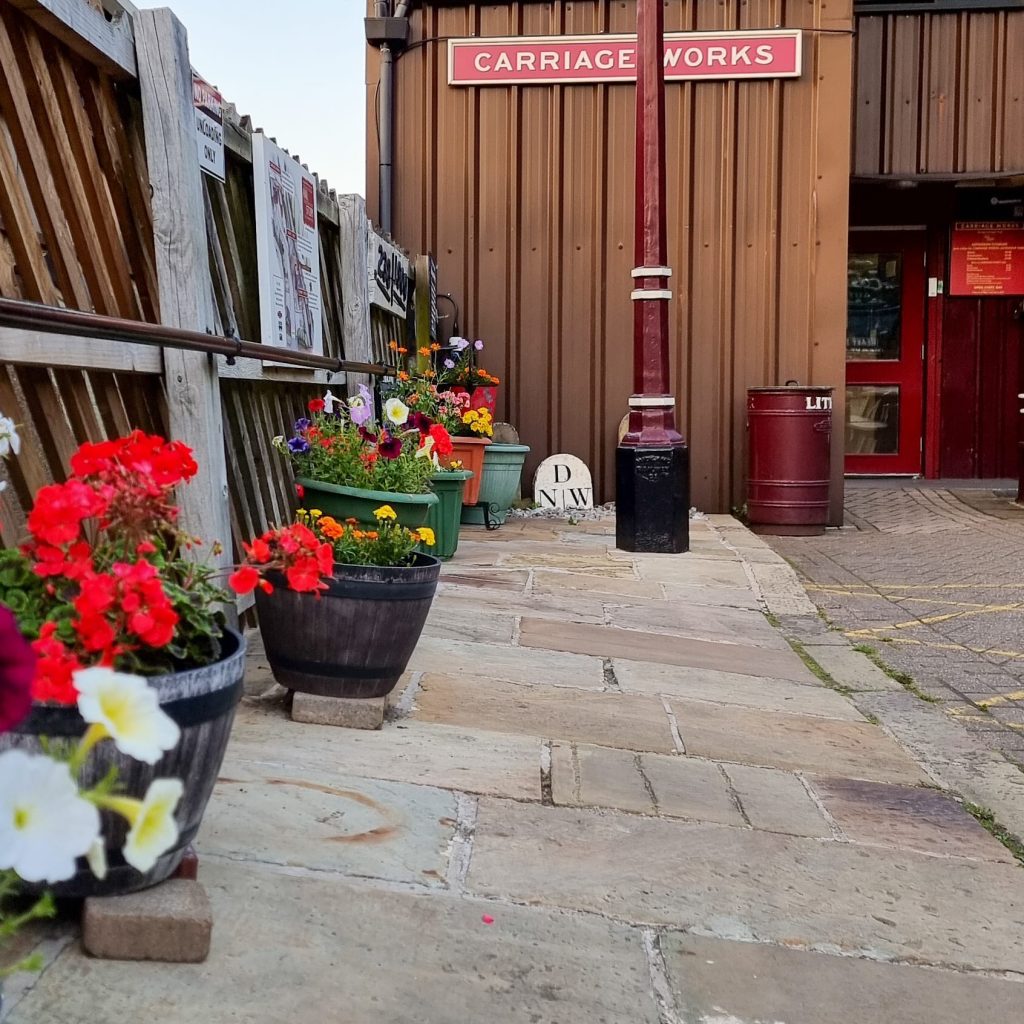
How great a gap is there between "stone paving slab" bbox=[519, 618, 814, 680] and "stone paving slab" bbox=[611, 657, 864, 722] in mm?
78

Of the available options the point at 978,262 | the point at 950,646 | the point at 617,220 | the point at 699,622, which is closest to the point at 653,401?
the point at 699,622

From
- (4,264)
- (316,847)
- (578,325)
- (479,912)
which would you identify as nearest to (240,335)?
(4,264)

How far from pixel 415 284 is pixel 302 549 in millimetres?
5488

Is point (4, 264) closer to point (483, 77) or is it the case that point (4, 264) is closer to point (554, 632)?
point (554, 632)

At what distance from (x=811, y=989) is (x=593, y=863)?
0.48 metres

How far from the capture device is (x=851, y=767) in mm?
2760

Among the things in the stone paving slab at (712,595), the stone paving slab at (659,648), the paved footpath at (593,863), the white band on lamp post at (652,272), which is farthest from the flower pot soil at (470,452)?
the paved footpath at (593,863)

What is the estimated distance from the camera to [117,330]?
2.20 meters

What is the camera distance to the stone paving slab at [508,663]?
131 inches

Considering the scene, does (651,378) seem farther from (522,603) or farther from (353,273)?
(522,603)

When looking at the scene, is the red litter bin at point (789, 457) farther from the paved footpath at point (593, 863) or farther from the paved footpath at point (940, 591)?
the paved footpath at point (593, 863)

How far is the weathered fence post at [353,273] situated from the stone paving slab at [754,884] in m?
3.20

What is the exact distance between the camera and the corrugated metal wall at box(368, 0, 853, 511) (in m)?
7.84

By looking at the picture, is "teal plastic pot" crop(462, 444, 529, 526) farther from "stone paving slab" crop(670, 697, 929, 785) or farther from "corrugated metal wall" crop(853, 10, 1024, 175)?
"corrugated metal wall" crop(853, 10, 1024, 175)
